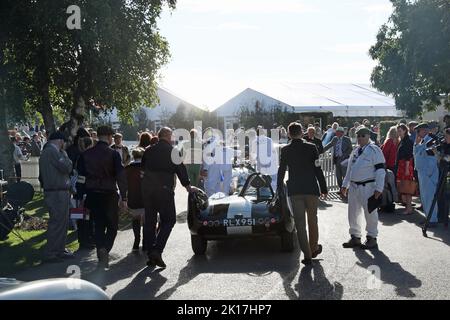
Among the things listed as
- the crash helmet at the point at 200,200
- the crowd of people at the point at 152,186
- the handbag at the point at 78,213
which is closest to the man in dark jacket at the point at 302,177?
the crowd of people at the point at 152,186

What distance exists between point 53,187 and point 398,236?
19.4 ft

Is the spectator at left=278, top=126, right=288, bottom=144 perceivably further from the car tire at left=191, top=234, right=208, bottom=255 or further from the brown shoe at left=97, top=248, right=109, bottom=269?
the brown shoe at left=97, top=248, right=109, bottom=269

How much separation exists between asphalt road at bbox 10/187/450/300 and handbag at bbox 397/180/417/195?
2414 mm

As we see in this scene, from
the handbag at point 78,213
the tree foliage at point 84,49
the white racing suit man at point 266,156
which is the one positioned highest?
the tree foliage at point 84,49

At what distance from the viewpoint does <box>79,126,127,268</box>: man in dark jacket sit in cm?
927

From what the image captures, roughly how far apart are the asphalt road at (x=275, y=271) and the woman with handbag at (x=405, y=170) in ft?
8.08

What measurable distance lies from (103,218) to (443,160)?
21.7 feet

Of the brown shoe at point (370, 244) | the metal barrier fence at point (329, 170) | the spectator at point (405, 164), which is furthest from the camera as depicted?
the metal barrier fence at point (329, 170)

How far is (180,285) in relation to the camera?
8016 mm

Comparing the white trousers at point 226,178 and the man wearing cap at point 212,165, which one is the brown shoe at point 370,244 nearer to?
the white trousers at point 226,178

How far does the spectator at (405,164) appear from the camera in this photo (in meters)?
14.3

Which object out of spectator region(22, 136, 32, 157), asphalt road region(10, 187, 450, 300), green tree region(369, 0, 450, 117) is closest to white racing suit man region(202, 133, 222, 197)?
asphalt road region(10, 187, 450, 300)

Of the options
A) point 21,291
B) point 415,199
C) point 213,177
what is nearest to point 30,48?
point 213,177

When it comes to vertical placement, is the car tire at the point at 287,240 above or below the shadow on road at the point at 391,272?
above
